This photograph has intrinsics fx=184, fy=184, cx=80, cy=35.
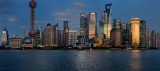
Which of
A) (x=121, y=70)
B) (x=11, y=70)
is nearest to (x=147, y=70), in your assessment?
(x=121, y=70)

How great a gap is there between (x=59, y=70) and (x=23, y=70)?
1302 cm

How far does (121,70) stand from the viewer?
66.0 metres

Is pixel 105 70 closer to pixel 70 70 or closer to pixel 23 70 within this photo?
pixel 70 70

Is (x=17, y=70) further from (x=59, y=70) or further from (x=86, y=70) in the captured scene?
(x=86, y=70)

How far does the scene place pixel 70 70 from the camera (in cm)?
6506

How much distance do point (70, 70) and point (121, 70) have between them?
18.2m

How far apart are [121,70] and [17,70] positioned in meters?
37.5

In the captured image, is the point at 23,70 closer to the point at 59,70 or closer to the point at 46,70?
the point at 46,70

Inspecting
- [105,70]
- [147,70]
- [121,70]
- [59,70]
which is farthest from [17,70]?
[147,70]

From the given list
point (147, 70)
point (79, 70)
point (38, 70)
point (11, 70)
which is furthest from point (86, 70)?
point (11, 70)

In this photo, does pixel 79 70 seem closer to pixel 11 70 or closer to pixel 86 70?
pixel 86 70

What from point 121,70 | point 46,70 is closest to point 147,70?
point 121,70

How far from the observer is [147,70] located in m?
67.2

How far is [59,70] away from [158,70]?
118 ft
